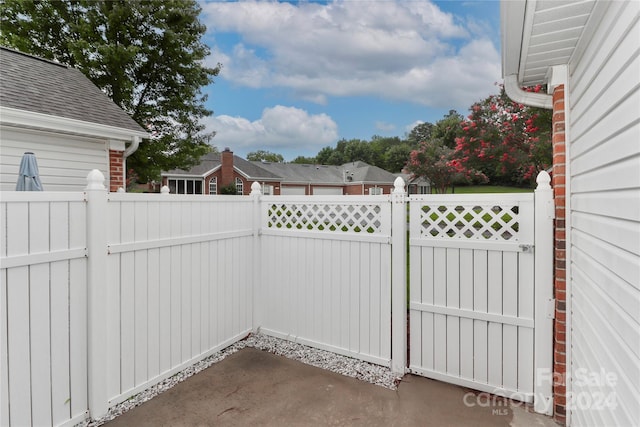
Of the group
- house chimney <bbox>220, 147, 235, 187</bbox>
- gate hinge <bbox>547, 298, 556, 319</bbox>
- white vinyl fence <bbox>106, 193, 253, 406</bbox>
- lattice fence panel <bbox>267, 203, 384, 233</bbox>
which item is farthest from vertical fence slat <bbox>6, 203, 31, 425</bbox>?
house chimney <bbox>220, 147, 235, 187</bbox>

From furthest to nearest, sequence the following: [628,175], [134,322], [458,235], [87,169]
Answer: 1. [87,169]
2. [458,235]
3. [134,322]
4. [628,175]

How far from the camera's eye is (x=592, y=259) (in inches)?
76.0

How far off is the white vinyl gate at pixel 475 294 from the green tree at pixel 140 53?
9217mm

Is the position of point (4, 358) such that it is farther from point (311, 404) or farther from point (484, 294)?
point (484, 294)

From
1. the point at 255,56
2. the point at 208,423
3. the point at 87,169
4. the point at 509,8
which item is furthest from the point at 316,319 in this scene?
the point at 255,56

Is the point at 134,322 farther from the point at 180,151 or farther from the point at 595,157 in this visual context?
the point at 180,151

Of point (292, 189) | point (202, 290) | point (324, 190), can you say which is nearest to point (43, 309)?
point (202, 290)

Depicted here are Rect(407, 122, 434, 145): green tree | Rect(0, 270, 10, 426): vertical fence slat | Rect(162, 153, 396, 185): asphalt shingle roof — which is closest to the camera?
Rect(0, 270, 10, 426): vertical fence slat

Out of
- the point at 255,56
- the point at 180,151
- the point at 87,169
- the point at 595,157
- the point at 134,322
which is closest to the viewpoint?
the point at 595,157

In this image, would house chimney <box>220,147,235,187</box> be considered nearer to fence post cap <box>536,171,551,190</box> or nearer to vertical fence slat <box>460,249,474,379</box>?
vertical fence slat <box>460,249,474,379</box>

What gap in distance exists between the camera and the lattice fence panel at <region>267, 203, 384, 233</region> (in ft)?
11.2

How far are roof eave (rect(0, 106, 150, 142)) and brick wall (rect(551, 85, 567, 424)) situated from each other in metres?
5.55

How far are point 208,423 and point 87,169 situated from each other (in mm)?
4309

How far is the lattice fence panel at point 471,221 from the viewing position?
9.30 feet
